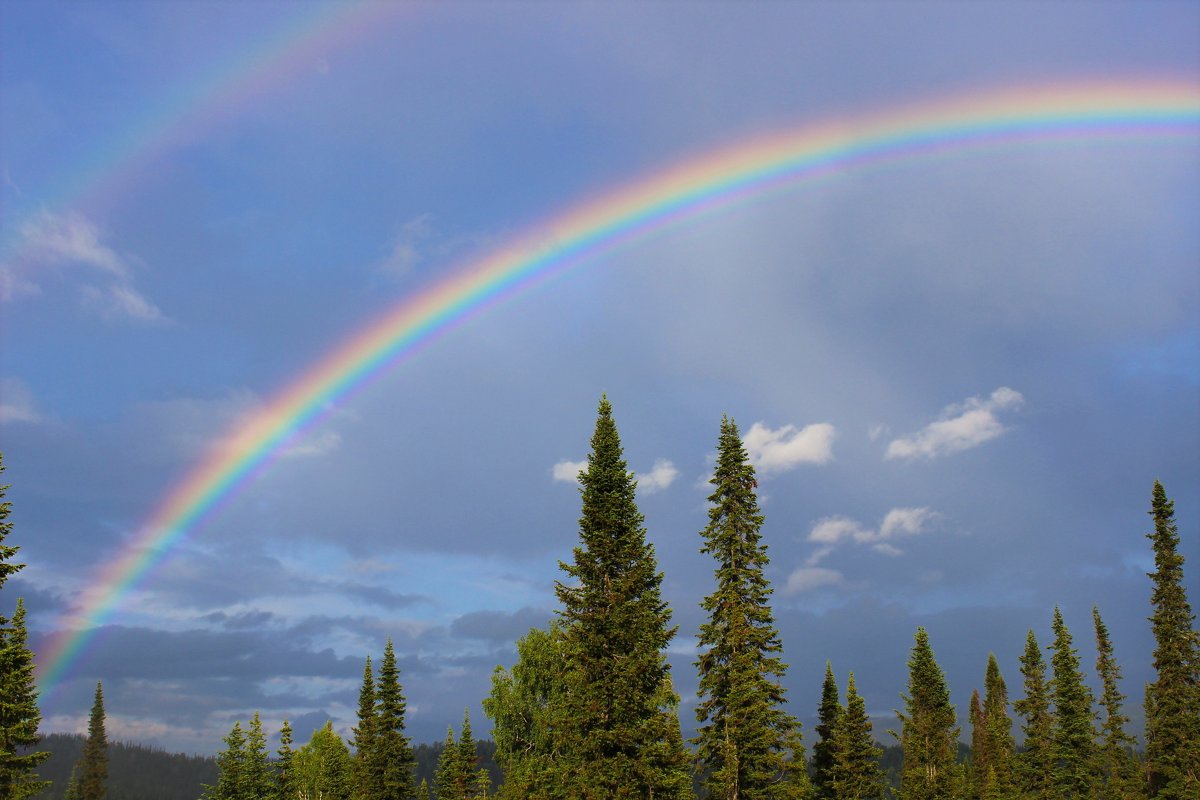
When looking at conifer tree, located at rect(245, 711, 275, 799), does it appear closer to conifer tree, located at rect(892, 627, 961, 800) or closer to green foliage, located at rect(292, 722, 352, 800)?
green foliage, located at rect(292, 722, 352, 800)

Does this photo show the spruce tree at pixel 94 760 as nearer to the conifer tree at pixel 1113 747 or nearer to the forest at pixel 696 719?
the forest at pixel 696 719

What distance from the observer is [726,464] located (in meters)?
49.8

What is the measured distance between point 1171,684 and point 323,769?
93.1m

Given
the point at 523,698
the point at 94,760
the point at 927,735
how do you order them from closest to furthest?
the point at 523,698, the point at 927,735, the point at 94,760

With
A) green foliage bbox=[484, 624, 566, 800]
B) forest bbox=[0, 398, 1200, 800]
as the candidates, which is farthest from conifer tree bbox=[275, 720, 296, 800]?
green foliage bbox=[484, 624, 566, 800]

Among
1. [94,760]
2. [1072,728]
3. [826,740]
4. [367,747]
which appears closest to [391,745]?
[367,747]

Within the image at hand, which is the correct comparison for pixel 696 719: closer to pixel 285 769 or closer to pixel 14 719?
pixel 14 719

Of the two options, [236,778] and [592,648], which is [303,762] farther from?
[592,648]

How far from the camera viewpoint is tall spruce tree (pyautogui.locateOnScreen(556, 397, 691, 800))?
42.7 m

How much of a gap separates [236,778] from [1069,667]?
83.1 m

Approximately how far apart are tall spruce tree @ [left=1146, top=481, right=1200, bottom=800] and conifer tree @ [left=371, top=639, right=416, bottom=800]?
222ft

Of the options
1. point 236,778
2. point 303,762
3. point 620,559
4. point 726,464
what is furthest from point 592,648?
point 303,762

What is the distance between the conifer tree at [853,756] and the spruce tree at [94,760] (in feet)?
452

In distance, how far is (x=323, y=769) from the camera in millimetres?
108688
